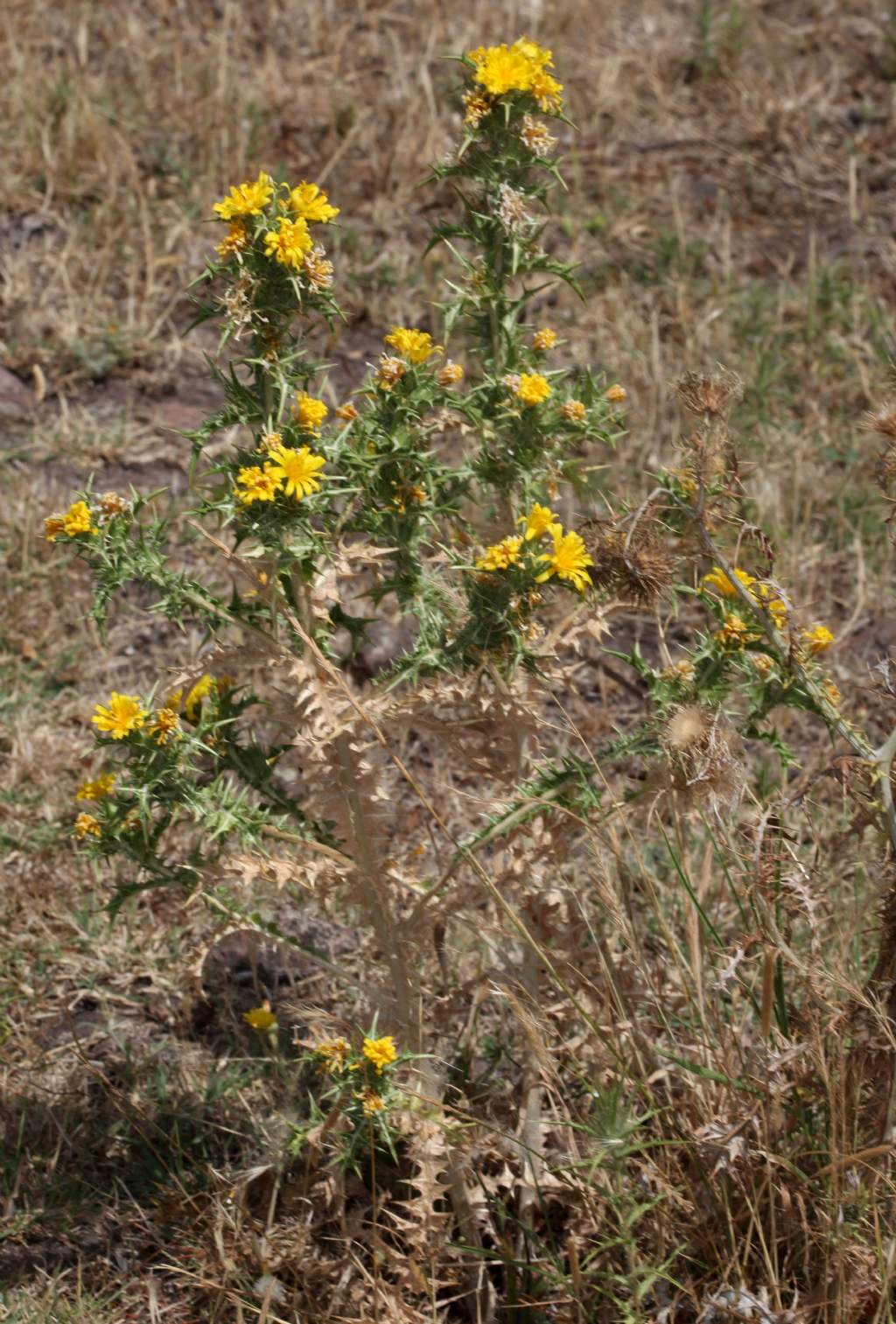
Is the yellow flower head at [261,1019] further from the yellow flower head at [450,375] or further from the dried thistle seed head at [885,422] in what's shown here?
the dried thistle seed head at [885,422]

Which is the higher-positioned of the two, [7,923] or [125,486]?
[125,486]

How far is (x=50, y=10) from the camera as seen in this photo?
5.83 metres

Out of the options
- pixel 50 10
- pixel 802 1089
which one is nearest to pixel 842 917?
pixel 802 1089

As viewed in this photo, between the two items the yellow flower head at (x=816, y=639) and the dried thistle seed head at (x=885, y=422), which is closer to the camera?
the dried thistle seed head at (x=885, y=422)

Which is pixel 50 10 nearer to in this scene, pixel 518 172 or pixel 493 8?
pixel 493 8

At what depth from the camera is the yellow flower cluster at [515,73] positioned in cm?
218

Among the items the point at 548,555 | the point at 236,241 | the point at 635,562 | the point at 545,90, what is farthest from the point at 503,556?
the point at 545,90

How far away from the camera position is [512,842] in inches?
95.0

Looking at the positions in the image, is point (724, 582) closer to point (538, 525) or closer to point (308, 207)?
point (538, 525)

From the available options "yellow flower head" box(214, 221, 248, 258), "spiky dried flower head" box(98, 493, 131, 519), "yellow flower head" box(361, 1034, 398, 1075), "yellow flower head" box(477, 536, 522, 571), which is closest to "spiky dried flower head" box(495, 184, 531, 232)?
"yellow flower head" box(214, 221, 248, 258)

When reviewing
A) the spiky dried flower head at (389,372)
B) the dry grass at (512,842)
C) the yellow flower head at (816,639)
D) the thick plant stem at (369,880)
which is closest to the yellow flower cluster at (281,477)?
the spiky dried flower head at (389,372)

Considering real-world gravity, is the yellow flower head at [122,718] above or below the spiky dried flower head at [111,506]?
below

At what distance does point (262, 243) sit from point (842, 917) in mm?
1769

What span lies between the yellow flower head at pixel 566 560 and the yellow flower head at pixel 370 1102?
2.75ft
